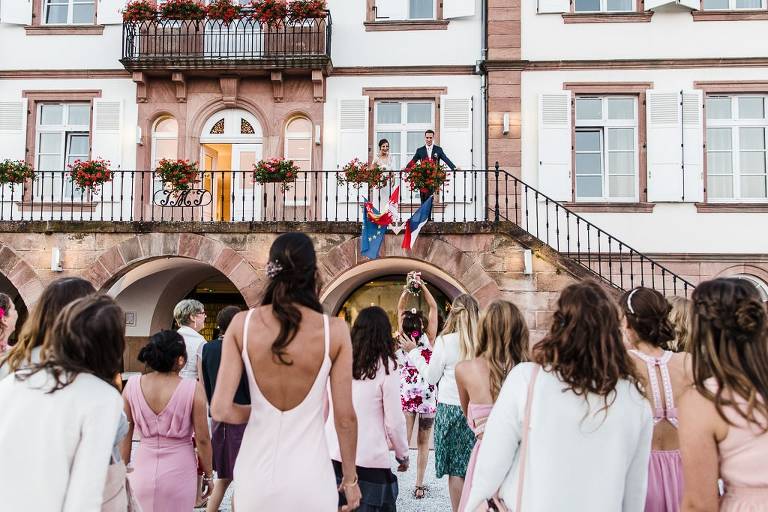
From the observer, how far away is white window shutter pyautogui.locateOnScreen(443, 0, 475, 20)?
1388 cm

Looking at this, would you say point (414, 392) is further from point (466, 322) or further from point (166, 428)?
point (166, 428)

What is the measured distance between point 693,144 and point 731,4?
2.83 metres

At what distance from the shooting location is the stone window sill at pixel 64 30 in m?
14.4

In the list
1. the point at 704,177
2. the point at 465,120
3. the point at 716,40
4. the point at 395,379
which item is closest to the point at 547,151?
the point at 465,120

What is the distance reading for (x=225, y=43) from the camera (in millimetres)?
13992

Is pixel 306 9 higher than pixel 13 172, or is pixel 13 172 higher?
pixel 306 9

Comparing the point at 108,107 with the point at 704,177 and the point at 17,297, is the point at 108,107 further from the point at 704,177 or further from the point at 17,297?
the point at 704,177

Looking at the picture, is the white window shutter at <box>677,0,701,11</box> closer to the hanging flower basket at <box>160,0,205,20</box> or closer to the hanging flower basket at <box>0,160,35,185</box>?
the hanging flower basket at <box>160,0,205,20</box>

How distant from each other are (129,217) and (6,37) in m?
4.58

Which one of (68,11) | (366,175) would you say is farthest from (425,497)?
(68,11)

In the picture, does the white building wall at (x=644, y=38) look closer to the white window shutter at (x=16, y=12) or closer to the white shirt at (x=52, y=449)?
the white window shutter at (x=16, y=12)

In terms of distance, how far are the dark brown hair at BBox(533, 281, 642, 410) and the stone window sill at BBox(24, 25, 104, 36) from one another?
557 inches

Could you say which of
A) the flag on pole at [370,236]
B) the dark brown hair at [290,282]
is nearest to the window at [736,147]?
the flag on pole at [370,236]

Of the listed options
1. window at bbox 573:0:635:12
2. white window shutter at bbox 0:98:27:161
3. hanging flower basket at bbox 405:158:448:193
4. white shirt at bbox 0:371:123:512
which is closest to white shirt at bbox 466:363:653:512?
white shirt at bbox 0:371:123:512
